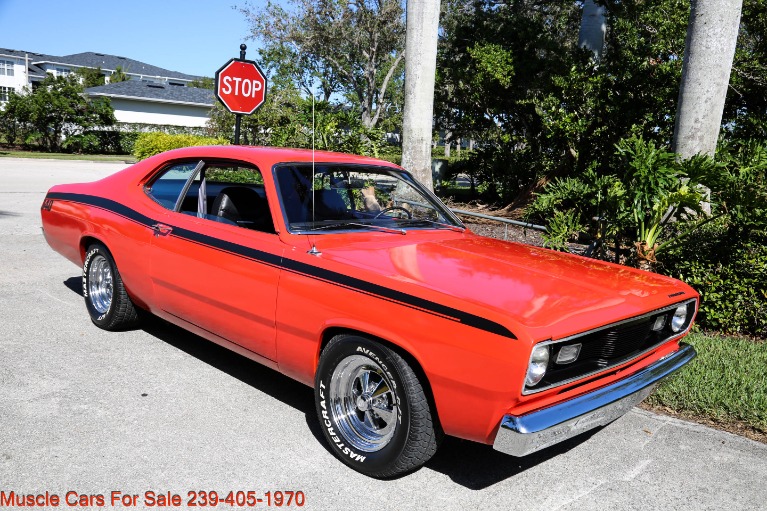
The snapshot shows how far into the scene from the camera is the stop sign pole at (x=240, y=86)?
33.3 feet

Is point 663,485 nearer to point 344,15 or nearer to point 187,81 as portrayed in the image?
point 344,15

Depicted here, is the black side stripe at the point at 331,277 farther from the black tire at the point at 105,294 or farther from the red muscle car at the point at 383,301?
Answer: the black tire at the point at 105,294

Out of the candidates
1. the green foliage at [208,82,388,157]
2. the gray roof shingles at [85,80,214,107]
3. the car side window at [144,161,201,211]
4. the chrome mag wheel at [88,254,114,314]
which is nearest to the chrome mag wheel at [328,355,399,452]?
the car side window at [144,161,201,211]

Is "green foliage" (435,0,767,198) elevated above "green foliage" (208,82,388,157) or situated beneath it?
elevated above

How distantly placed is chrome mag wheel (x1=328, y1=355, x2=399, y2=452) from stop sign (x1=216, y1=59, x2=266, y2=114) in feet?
24.7

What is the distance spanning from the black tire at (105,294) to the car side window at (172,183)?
0.69 metres

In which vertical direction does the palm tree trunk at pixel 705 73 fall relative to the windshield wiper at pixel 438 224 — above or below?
above

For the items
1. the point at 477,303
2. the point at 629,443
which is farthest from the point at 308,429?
the point at 629,443

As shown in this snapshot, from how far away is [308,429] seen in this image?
12.9 ft

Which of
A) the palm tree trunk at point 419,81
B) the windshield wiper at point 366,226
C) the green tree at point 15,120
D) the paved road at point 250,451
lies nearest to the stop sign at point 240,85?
the palm tree trunk at point 419,81

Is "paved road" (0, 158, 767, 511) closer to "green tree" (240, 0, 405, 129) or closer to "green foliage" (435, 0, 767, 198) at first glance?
"green foliage" (435, 0, 767, 198)

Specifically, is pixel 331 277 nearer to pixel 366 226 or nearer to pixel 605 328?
pixel 366 226

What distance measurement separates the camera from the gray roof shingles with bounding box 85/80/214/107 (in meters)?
49.8

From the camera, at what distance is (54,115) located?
1542 inches
